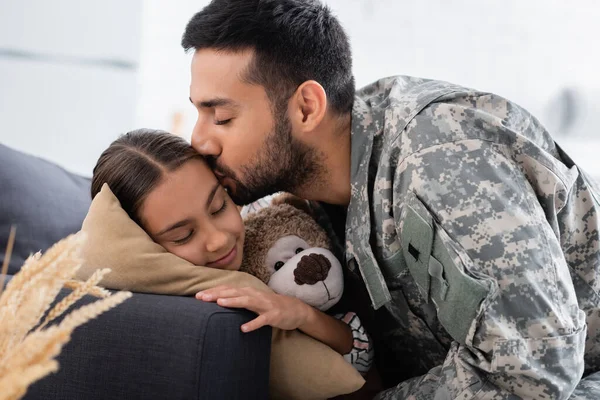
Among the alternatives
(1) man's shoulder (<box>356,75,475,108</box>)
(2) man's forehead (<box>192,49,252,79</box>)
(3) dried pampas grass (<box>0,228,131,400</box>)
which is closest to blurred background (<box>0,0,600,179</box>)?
(1) man's shoulder (<box>356,75,475,108</box>)

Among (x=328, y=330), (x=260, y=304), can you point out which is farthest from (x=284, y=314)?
(x=328, y=330)

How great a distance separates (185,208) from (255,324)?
1.10 ft

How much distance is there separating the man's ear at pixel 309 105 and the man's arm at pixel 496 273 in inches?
10.3

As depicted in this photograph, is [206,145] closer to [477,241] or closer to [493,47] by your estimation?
[477,241]

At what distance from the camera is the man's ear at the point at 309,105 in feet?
4.80

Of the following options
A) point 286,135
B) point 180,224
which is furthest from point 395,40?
point 180,224

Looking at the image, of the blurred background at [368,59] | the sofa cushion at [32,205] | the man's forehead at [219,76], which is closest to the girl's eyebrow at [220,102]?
the man's forehead at [219,76]

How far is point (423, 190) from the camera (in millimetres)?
1249

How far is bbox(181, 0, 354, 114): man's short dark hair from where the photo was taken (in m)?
1.44

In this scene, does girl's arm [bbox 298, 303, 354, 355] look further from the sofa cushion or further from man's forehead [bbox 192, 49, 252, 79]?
the sofa cushion

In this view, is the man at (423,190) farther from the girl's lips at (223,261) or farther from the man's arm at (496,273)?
the girl's lips at (223,261)

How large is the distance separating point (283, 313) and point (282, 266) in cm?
26

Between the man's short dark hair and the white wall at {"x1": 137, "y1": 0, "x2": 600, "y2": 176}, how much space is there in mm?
1757

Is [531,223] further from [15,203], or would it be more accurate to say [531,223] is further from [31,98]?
[31,98]
